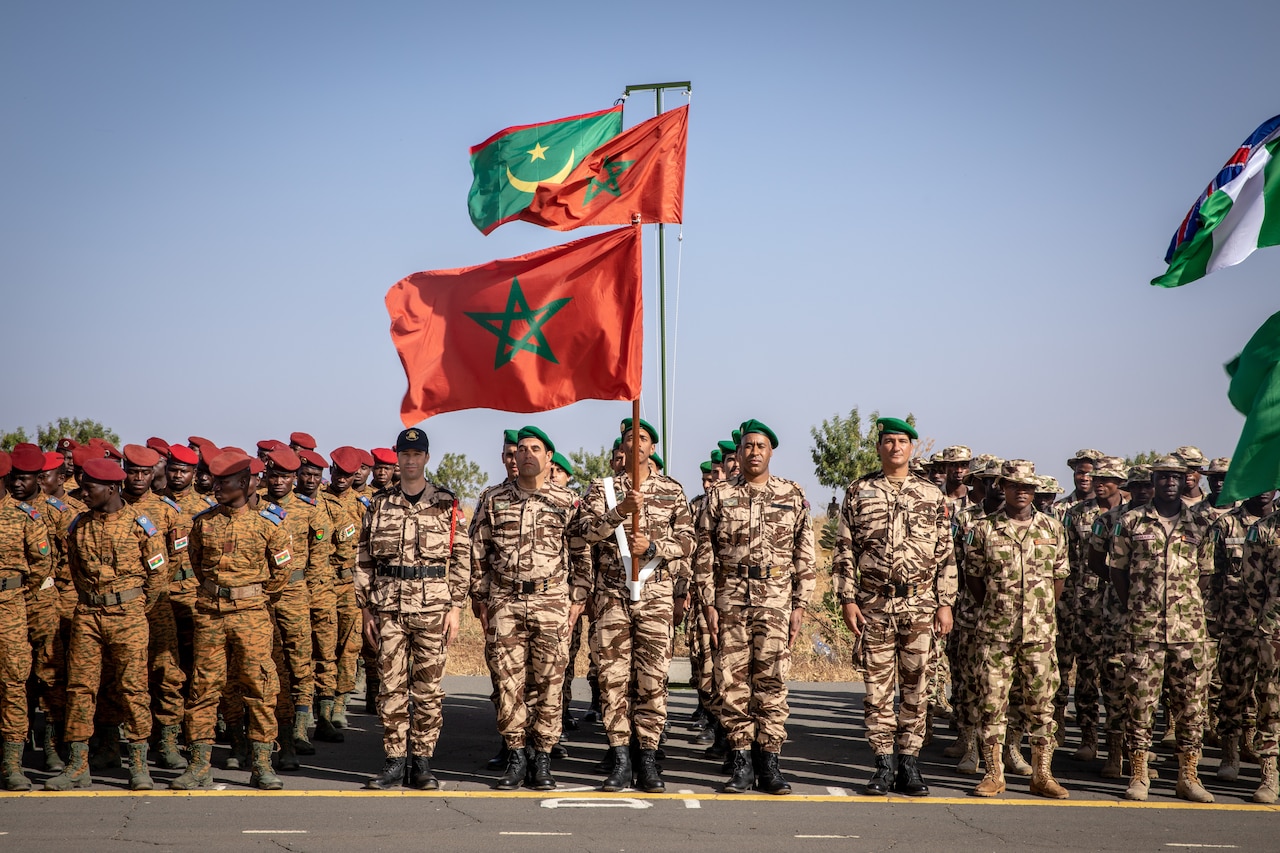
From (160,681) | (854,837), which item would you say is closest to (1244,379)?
(854,837)

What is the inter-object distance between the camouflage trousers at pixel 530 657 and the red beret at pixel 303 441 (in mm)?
3692

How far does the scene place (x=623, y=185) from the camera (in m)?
8.55

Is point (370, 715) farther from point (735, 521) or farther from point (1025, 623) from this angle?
point (1025, 623)

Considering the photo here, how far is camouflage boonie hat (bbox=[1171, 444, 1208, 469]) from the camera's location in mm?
9266

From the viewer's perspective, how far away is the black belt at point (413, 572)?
8.30 m

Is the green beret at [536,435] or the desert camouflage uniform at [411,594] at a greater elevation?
the green beret at [536,435]

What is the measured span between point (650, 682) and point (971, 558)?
2.56 m

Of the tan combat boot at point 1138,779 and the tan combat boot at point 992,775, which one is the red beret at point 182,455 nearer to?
the tan combat boot at point 992,775

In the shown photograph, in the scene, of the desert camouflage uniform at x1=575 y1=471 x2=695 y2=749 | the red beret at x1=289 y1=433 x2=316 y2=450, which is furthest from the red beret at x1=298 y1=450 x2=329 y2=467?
the desert camouflage uniform at x1=575 y1=471 x2=695 y2=749

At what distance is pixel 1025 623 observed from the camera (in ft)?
27.6

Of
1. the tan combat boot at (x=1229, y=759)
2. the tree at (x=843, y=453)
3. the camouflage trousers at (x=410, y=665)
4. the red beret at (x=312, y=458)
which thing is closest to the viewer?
the camouflage trousers at (x=410, y=665)

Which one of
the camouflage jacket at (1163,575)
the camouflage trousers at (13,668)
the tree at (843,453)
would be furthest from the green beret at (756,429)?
the tree at (843,453)

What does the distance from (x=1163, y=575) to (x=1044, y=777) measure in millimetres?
1679

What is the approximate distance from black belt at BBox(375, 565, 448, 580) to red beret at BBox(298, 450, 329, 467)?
115 inches
